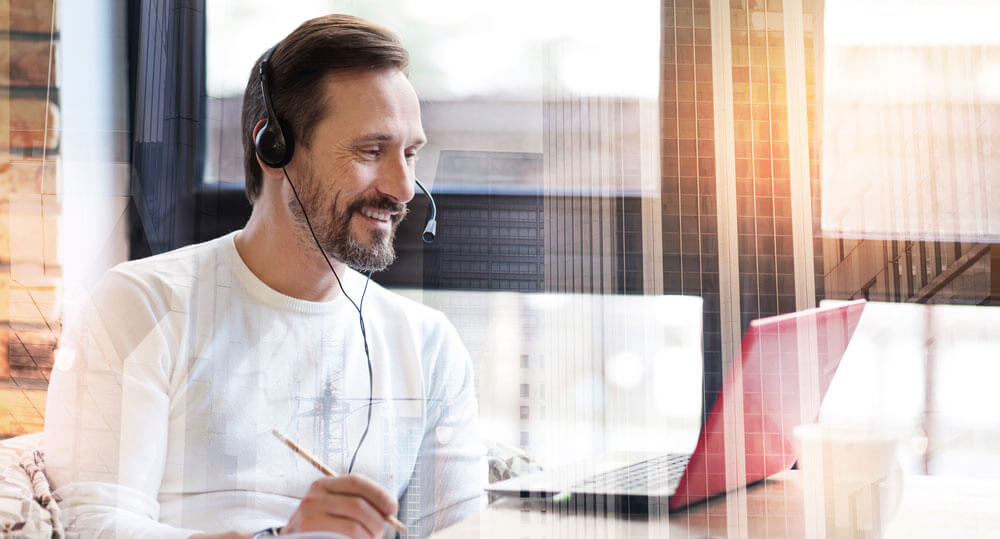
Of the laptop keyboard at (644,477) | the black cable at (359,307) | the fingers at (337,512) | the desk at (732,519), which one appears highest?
the black cable at (359,307)

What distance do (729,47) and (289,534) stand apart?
718 mm

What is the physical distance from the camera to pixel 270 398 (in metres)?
0.93

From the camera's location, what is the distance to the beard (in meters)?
0.93

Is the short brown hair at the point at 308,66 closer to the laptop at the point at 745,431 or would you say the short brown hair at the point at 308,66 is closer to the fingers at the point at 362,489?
the fingers at the point at 362,489

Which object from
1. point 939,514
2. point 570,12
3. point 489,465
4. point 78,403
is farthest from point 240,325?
point 939,514

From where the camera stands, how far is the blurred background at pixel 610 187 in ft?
3.15

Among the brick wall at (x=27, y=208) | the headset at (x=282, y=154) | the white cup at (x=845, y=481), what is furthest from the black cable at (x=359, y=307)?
the white cup at (x=845, y=481)

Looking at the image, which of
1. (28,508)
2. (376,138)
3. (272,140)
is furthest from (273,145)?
(28,508)

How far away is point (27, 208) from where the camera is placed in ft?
3.28

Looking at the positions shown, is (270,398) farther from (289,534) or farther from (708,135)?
(708,135)

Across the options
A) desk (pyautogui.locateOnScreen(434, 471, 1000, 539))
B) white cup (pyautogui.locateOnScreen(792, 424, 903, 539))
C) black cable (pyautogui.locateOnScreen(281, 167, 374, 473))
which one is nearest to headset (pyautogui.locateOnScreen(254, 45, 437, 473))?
black cable (pyautogui.locateOnScreen(281, 167, 374, 473))

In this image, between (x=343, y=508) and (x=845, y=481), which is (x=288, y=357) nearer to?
(x=343, y=508)

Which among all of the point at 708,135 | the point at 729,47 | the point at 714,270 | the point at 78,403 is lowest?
the point at 78,403

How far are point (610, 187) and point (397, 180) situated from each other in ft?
0.78
